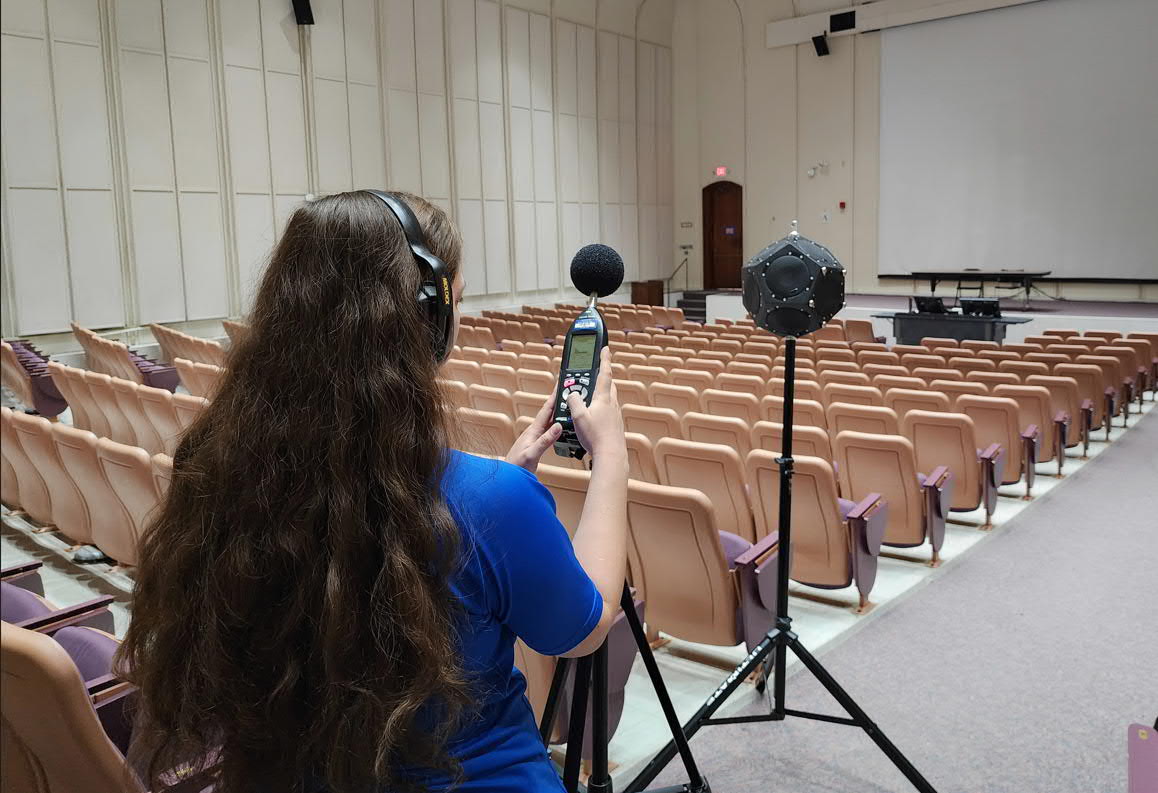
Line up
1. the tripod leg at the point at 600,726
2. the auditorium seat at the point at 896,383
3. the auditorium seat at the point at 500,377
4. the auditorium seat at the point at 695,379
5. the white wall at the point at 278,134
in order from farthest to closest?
the white wall at the point at 278,134, the auditorium seat at the point at 500,377, the auditorium seat at the point at 695,379, the auditorium seat at the point at 896,383, the tripod leg at the point at 600,726

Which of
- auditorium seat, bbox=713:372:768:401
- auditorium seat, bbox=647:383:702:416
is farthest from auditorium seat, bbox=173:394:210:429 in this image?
auditorium seat, bbox=713:372:768:401

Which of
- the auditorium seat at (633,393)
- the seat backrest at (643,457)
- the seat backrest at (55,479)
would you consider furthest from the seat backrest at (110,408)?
the seat backrest at (643,457)

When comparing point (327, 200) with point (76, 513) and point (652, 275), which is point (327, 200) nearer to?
point (76, 513)

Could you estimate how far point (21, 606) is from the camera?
2619 mm

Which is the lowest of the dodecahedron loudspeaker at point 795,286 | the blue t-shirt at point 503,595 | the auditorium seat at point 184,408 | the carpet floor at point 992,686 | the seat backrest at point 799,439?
the carpet floor at point 992,686

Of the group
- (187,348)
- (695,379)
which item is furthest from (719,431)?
(187,348)

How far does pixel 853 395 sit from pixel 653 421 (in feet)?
5.00

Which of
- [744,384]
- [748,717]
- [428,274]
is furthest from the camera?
[744,384]

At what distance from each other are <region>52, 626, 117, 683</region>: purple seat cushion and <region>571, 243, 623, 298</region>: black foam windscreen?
1587mm

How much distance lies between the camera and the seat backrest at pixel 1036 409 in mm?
5934

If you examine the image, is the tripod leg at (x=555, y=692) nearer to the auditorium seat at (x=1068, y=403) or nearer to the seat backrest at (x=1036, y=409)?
the seat backrest at (x=1036, y=409)

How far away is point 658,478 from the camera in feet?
13.4

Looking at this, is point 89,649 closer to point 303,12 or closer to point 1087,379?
point 1087,379

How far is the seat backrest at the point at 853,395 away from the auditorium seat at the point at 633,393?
1.16 metres
